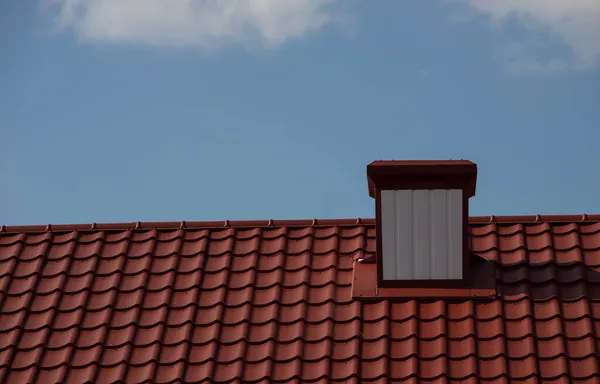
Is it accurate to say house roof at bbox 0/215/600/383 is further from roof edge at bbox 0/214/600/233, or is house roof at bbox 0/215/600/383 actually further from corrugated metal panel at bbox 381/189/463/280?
corrugated metal panel at bbox 381/189/463/280

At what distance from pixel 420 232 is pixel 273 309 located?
4.28 feet

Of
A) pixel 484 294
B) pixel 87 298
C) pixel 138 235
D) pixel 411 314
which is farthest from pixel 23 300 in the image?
pixel 484 294

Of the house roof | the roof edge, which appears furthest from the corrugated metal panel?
the roof edge

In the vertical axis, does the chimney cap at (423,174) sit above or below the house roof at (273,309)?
above

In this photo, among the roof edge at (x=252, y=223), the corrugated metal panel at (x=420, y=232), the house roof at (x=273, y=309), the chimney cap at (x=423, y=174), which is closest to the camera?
the house roof at (x=273, y=309)

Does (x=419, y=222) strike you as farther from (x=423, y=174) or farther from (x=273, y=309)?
(x=273, y=309)

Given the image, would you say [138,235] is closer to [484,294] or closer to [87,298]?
[87,298]

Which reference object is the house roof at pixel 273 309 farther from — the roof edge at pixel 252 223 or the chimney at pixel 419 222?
the chimney at pixel 419 222

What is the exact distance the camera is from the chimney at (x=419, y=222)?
28.1ft

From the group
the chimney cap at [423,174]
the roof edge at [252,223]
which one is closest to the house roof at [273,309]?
the roof edge at [252,223]

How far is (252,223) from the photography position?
961 cm

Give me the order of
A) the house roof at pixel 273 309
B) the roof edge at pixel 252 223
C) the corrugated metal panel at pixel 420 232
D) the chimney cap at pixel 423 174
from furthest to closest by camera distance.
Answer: the roof edge at pixel 252 223
the corrugated metal panel at pixel 420 232
the chimney cap at pixel 423 174
the house roof at pixel 273 309

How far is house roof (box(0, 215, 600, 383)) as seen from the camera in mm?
7781

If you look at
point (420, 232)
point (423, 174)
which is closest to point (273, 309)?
point (420, 232)
